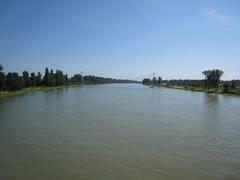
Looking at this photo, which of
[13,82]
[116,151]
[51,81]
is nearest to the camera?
[116,151]

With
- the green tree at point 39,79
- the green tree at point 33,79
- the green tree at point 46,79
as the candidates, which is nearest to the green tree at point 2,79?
the green tree at point 33,79

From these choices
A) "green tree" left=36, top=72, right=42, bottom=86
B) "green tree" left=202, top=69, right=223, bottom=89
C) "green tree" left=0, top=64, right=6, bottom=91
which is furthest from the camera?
"green tree" left=202, top=69, right=223, bottom=89

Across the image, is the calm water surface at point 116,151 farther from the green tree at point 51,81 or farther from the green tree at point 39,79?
the green tree at point 51,81

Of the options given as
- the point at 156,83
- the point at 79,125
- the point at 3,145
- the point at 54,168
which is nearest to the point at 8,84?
the point at 79,125

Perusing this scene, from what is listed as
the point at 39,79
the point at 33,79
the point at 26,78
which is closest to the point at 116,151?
the point at 26,78

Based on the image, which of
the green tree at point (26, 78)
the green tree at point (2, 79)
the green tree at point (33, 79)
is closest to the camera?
the green tree at point (2, 79)

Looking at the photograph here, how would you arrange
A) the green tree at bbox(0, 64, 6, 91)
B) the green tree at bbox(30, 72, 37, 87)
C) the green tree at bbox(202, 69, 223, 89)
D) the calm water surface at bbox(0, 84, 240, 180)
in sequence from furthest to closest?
the green tree at bbox(202, 69, 223, 89), the green tree at bbox(30, 72, 37, 87), the green tree at bbox(0, 64, 6, 91), the calm water surface at bbox(0, 84, 240, 180)

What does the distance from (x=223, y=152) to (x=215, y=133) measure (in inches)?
168

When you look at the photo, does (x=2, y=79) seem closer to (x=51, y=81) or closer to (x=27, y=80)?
(x=27, y=80)

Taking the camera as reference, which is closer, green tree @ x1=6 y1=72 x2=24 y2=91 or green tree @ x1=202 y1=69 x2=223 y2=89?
green tree @ x1=6 y1=72 x2=24 y2=91

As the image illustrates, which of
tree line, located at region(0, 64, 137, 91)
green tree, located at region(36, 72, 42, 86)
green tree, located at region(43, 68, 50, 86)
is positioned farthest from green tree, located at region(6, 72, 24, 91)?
green tree, located at region(43, 68, 50, 86)

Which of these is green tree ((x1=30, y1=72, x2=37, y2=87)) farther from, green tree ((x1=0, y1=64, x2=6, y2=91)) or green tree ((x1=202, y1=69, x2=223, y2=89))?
green tree ((x1=202, y1=69, x2=223, y2=89))

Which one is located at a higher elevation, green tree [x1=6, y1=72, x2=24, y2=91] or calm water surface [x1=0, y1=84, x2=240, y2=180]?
green tree [x1=6, y1=72, x2=24, y2=91]

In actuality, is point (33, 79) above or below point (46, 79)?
below
